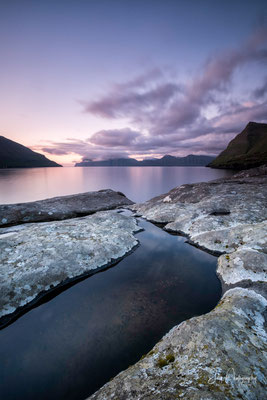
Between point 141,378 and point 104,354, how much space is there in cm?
248

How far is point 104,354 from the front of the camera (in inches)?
271

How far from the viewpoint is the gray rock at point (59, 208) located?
25391mm

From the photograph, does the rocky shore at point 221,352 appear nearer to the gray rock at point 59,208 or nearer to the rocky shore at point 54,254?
the rocky shore at point 54,254

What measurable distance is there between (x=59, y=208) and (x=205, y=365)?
93.5ft

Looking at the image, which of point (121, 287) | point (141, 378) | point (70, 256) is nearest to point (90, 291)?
point (121, 287)

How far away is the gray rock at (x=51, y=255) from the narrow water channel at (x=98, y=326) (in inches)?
38.4

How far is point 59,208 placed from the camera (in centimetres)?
2911

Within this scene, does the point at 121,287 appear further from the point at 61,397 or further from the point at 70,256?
the point at 61,397

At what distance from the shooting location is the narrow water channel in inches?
240

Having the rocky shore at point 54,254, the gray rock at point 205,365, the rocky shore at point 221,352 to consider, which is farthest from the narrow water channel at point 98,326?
the gray rock at point 205,365

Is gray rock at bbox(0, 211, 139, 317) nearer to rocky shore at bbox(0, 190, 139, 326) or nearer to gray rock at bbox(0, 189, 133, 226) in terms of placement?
rocky shore at bbox(0, 190, 139, 326)

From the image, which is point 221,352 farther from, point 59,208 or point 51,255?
point 59,208

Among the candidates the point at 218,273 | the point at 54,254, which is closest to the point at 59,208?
the point at 54,254

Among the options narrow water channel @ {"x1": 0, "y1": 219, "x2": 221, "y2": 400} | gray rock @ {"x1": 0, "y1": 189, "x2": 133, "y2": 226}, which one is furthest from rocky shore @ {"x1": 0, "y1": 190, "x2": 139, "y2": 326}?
gray rock @ {"x1": 0, "y1": 189, "x2": 133, "y2": 226}
